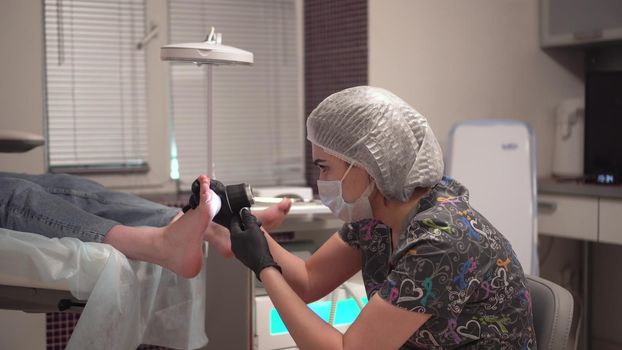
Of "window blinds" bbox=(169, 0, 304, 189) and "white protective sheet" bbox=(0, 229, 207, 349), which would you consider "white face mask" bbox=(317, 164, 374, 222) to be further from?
"window blinds" bbox=(169, 0, 304, 189)

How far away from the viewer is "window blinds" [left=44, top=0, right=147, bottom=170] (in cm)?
260

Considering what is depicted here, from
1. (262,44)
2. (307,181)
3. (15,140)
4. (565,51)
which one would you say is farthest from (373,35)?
(15,140)

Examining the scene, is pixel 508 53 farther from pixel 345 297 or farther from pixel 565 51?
pixel 345 297

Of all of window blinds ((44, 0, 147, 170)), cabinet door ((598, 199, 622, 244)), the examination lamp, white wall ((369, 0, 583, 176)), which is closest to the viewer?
the examination lamp

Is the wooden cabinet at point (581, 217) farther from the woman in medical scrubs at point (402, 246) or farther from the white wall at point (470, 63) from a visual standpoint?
the woman in medical scrubs at point (402, 246)

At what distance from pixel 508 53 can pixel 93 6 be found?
1799 millimetres

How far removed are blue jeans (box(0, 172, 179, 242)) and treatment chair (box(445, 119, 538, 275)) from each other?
4.47 ft

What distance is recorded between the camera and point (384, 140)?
4.58ft

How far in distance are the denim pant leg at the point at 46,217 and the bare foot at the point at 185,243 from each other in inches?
6.6

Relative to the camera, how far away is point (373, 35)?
9.39ft

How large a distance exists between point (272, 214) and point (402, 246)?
57 centimetres

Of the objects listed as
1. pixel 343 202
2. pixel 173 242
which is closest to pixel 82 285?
pixel 173 242

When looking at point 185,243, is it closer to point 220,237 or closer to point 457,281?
point 220,237

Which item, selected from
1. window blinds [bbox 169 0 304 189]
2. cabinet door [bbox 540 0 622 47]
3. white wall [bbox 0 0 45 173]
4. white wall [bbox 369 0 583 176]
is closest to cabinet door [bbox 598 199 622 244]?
white wall [bbox 369 0 583 176]
